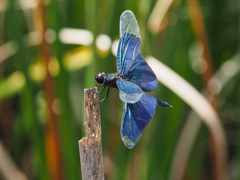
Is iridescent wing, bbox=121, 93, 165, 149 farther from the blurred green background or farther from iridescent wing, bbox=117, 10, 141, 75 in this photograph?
the blurred green background

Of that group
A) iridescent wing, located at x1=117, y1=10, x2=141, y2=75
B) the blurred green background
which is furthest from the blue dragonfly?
the blurred green background

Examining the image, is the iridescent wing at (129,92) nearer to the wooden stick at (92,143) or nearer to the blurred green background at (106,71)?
the wooden stick at (92,143)

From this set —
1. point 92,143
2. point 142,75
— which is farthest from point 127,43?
point 92,143

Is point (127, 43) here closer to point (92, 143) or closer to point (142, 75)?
point (142, 75)

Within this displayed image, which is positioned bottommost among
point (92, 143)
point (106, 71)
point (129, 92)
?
point (106, 71)

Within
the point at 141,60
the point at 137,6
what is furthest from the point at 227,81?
the point at 141,60

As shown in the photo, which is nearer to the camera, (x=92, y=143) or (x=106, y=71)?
(x=92, y=143)

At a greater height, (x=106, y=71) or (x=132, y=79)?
(x=132, y=79)
